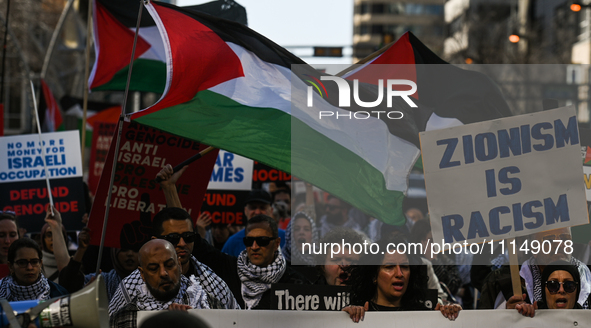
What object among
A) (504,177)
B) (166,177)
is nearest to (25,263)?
(166,177)

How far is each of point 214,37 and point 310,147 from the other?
45.8 inches

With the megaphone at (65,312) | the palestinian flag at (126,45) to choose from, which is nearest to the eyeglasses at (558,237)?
the megaphone at (65,312)

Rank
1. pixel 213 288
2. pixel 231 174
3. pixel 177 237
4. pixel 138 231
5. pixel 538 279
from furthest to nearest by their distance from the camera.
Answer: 1. pixel 231 174
2. pixel 138 231
3. pixel 538 279
4. pixel 177 237
5. pixel 213 288

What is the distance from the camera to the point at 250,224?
5.55 metres

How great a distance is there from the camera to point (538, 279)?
17.5ft

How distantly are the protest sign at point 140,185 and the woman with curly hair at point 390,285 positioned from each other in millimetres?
1899

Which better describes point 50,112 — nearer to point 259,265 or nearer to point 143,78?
point 143,78

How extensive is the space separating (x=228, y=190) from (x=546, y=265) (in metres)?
4.17

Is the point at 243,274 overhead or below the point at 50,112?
below

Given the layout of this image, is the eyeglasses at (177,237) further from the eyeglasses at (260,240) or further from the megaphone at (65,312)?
the megaphone at (65,312)

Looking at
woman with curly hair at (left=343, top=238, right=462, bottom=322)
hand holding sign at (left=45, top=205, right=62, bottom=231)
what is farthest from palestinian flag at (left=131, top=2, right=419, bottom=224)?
hand holding sign at (left=45, top=205, right=62, bottom=231)

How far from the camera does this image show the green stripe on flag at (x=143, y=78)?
9125 mm

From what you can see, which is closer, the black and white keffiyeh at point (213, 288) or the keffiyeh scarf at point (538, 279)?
the black and white keffiyeh at point (213, 288)

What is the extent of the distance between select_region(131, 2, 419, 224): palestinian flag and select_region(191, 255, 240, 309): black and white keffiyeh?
37.6 inches
